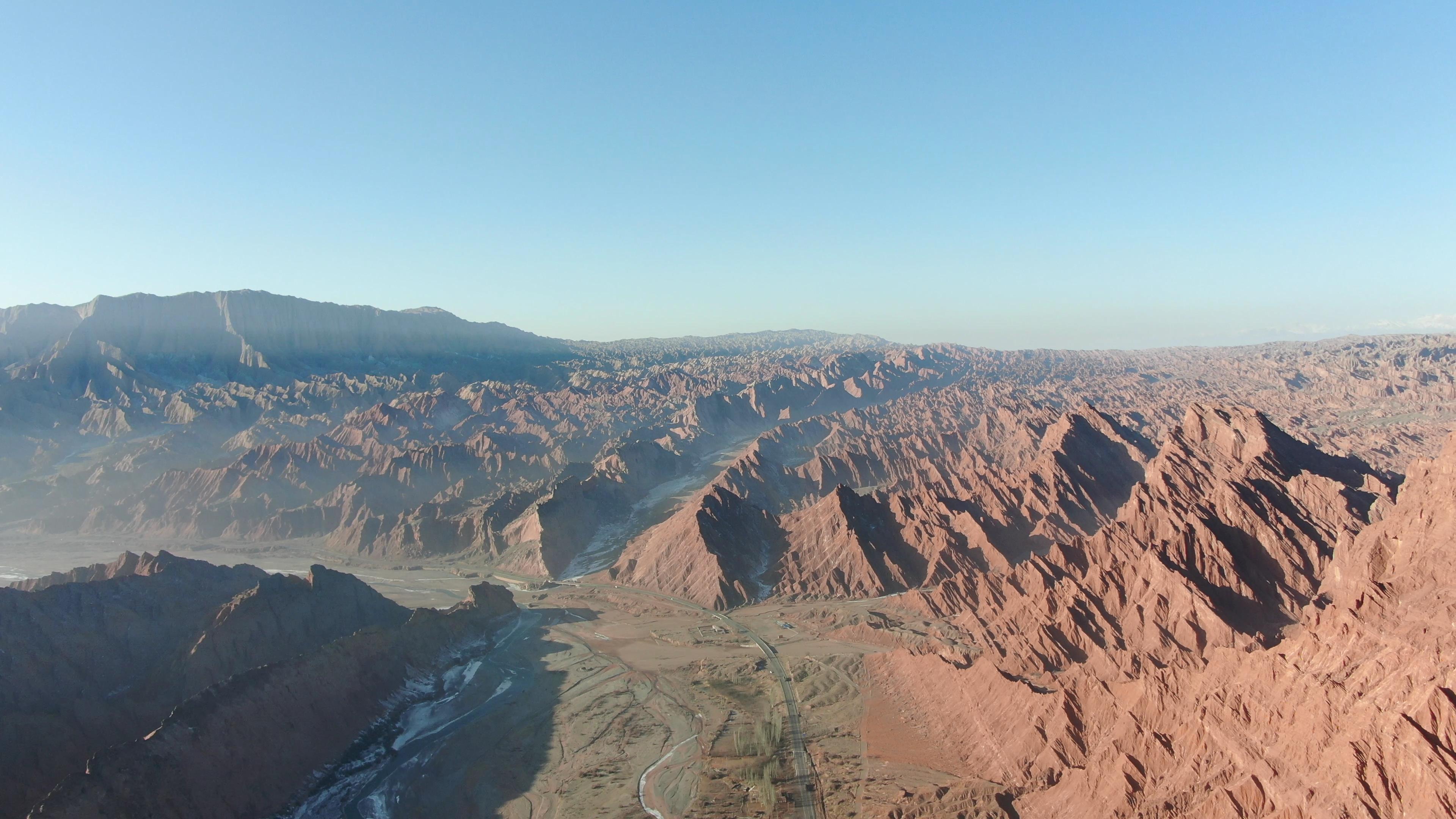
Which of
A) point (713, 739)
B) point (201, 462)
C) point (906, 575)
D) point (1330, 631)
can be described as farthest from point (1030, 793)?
point (201, 462)

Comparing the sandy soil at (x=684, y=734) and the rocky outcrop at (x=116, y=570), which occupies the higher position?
the rocky outcrop at (x=116, y=570)

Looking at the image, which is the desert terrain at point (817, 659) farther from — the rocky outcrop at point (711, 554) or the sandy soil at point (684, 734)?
the rocky outcrop at point (711, 554)

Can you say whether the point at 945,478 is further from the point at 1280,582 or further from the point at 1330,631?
the point at 1330,631

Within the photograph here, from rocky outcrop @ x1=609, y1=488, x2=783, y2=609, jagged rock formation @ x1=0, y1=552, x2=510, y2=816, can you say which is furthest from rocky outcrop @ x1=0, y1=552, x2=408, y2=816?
rocky outcrop @ x1=609, y1=488, x2=783, y2=609

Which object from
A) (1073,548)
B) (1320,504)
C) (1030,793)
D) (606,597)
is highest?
(1320,504)

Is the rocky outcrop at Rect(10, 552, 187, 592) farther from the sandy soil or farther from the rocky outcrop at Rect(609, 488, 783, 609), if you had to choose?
the rocky outcrop at Rect(609, 488, 783, 609)

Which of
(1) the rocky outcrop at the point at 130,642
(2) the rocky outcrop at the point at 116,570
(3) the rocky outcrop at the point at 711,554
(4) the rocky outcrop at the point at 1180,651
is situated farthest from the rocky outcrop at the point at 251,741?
(4) the rocky outcrop at the point at 1180,651
